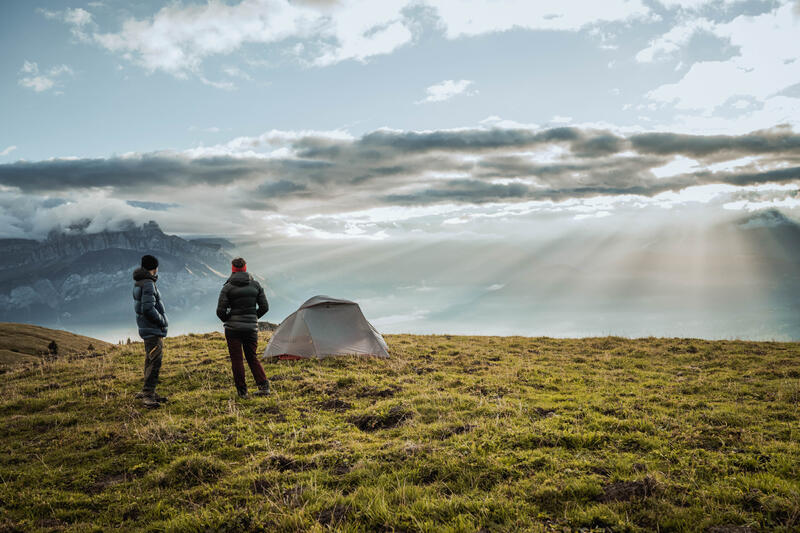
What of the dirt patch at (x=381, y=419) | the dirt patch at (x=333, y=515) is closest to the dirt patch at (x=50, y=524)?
the dirt patch at (x=333, y=515)

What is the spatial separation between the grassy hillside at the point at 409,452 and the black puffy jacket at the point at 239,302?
2.18 metres

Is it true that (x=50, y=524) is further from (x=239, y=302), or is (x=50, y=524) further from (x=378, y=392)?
(x=378, y=392)

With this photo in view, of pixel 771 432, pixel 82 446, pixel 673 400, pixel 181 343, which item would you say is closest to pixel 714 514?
pixel 771 432

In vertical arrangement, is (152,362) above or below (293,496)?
above

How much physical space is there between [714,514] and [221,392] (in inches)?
470

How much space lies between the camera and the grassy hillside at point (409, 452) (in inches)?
229

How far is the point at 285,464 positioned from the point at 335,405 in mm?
3719

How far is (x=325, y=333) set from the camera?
18.0 meters

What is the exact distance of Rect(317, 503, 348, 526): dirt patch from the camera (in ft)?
18.6

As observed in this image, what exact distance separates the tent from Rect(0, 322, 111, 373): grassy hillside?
37.8 ft

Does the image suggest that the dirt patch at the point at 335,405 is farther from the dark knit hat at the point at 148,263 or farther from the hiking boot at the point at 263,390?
the dark knit hat at the point at 148,263

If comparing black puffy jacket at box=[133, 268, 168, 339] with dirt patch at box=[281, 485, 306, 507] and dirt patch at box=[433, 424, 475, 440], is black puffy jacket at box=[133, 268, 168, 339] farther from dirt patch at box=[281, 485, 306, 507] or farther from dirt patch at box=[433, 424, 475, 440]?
dirt patch at box=[433, 424, 475, 440]

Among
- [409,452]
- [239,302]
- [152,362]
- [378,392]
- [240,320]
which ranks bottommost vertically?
[378,392]

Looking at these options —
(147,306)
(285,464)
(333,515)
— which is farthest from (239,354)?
(333,515)
